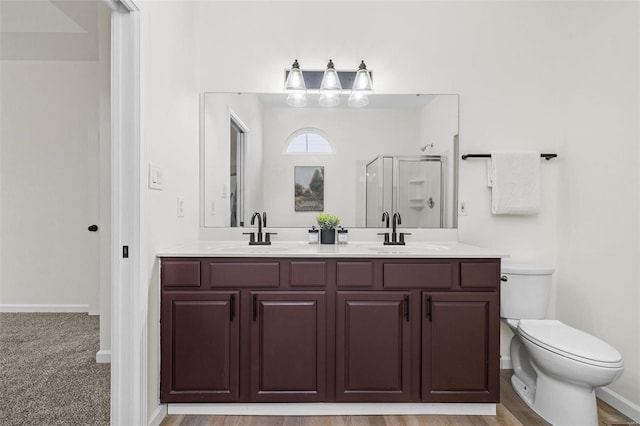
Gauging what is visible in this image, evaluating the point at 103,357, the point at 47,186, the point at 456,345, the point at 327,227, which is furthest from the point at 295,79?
the point at 47,186

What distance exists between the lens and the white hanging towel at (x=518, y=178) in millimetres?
2256

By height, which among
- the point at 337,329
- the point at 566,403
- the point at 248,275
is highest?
the point at 248,275

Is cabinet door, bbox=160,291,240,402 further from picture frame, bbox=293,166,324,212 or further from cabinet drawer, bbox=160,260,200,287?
picture frame, bbox=293,166,324,212

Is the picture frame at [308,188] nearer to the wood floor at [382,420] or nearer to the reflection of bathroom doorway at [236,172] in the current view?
the reflection of bathroom doorway at [236,172]

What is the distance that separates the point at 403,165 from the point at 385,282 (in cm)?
96

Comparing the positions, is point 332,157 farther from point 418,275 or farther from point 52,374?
point 52,374

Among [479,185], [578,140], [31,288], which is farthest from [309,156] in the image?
[31,288]

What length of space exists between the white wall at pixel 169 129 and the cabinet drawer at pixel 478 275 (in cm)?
157

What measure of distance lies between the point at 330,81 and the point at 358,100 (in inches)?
9.2

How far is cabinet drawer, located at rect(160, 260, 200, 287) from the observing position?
171cm

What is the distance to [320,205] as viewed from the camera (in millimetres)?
2373

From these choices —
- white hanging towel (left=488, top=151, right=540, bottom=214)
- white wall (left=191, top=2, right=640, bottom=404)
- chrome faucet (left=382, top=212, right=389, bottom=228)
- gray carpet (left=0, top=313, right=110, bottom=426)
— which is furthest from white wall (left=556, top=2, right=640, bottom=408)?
gray carpet (left=0, top=313, right=110, bottom=426)

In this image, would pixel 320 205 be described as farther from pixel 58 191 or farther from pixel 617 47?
pixel 58 191

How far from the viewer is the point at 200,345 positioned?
5.62 feet
